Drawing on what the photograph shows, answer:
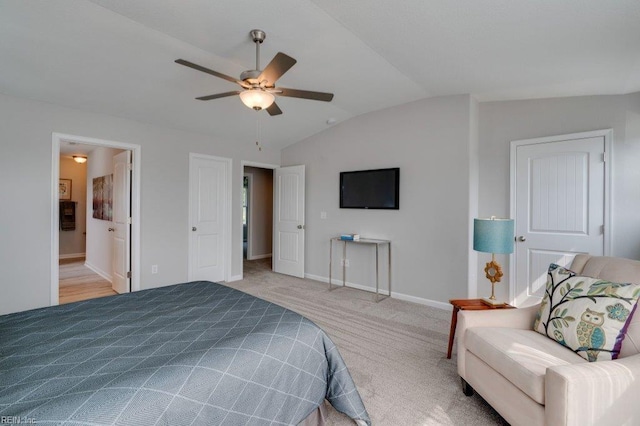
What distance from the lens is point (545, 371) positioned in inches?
53.9

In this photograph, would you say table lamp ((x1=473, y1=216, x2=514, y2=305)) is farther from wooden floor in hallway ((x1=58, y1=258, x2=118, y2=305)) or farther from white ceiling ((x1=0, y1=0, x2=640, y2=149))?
wooden floor in hallway ((x1=58, y1=258, x2=118, y2=305))

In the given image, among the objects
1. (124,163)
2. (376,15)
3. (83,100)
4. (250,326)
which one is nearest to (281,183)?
(124,163)

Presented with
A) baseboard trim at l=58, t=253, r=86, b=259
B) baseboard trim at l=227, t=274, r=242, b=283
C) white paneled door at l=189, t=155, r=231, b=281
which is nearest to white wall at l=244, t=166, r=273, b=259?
baseboard trim at l=227, t=274, r=242, b=283

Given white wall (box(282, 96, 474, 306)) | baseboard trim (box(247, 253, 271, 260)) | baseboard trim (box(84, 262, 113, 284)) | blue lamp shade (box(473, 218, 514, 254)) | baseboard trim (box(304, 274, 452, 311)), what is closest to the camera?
blue lamp shade (box(473, 218, 514, 254))

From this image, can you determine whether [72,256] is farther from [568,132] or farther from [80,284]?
[568,132]

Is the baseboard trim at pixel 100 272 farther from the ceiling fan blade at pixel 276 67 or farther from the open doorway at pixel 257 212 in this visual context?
the ceiling fan blade at pixel 276 67

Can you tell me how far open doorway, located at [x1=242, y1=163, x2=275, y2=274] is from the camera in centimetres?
728

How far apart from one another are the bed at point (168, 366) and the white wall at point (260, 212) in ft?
17.6

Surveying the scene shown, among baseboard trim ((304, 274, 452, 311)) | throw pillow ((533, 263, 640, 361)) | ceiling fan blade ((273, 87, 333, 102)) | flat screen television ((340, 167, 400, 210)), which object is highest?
ceiling fan blade ((273, 87, 333, 102))

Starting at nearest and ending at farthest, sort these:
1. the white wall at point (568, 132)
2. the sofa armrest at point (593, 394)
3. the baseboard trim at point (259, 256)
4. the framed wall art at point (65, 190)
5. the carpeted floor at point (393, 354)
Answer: the sofa armrest at point (593, 394)
the carpeted floor at point (393, 354)
the white wall at point (568, 132)
the framed wall art at point (65, 190)
the baseboard trim at point (259, 256)

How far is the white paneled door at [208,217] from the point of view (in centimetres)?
447

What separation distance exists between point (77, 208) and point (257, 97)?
718cm

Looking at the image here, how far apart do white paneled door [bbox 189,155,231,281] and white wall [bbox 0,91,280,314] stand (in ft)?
0.46

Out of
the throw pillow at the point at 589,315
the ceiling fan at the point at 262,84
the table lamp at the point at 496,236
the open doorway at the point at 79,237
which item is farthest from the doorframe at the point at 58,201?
the throw pillow at the point at 589,315
